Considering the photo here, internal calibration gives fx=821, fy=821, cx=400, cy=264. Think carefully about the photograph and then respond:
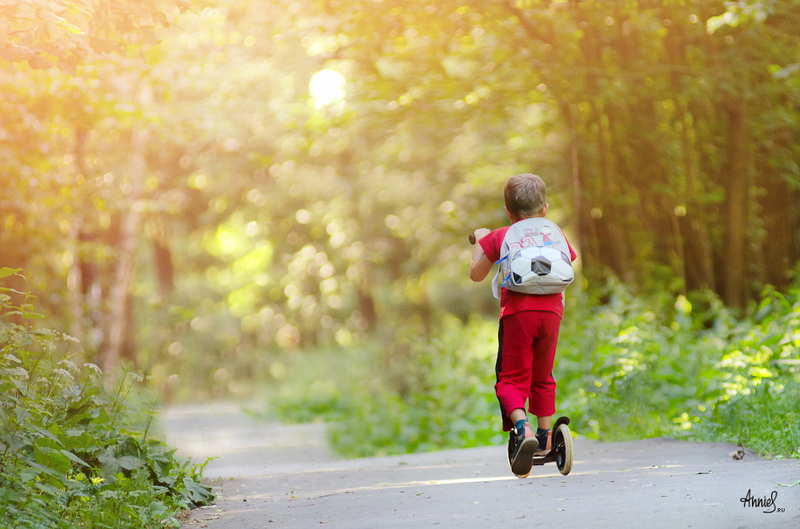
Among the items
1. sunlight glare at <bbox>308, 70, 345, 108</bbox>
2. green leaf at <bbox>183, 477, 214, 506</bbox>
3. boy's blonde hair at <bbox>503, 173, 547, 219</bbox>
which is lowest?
green leaf at <bbox>183, 477, 214, 506</bbox>

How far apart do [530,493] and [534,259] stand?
1.35 m

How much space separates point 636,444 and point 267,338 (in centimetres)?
2164

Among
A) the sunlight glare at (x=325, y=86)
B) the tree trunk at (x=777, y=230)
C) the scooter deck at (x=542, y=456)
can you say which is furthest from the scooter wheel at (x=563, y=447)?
the sunlight glare at (x=325, y=86)

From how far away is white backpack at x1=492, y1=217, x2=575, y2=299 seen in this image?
15.3 ft

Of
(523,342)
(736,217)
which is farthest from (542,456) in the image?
(736,217)

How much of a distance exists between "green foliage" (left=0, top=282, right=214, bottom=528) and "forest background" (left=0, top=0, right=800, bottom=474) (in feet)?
1.85

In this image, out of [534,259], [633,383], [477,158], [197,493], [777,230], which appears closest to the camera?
[534,259]

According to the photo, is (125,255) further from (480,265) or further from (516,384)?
(516,384)

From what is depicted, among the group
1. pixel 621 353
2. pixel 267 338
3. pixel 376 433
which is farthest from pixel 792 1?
pixel 267 338

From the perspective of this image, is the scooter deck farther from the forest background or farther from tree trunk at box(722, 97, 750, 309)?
tree trunk at box(722, 97, 750, 309)

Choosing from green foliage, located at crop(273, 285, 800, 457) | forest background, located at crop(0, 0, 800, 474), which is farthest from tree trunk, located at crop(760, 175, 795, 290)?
green foliage, located at crop(273, 285, 800, 457)

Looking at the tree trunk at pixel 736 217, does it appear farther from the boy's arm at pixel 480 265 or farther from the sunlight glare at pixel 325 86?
the boy's arm at pixel 480 265

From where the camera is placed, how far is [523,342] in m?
4.87

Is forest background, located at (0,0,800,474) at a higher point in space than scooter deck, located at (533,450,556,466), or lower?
higher
